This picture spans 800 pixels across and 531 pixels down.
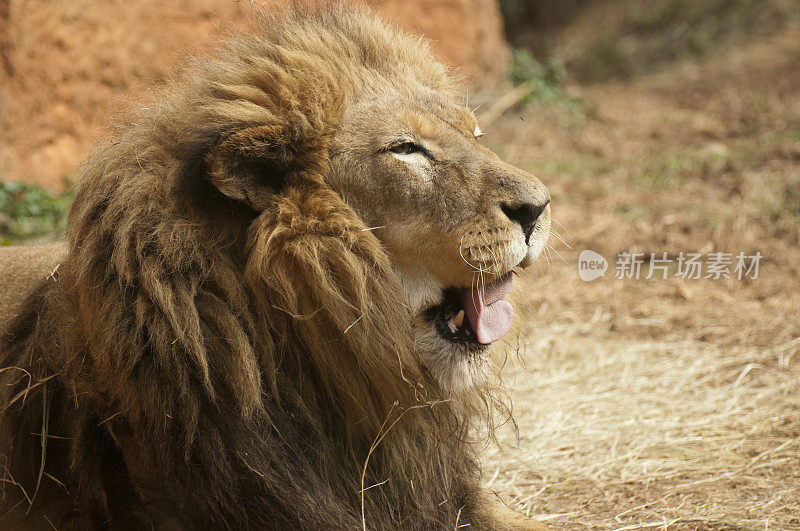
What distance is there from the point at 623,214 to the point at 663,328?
172 cm

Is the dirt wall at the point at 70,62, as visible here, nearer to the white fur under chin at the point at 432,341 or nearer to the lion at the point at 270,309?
the lion at the point at 270,309

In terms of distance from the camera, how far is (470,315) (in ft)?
8.39

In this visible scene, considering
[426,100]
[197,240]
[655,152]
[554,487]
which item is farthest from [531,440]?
[655,152]

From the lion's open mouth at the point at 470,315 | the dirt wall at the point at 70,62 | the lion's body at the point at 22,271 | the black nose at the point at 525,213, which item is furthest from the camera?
the dirt wall at the point at 70,62

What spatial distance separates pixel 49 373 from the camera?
8.24 feet

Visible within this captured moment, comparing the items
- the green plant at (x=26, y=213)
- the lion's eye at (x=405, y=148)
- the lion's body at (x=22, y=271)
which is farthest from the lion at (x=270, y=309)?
the green plant at (x=26, y=213)

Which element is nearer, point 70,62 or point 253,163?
point 253,163

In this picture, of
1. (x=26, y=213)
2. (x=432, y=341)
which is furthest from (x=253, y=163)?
(x=26, y=213)

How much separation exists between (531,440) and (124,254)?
7.58 feet

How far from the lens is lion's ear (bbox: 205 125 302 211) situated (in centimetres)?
228

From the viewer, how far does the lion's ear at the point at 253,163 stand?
2.28 meters

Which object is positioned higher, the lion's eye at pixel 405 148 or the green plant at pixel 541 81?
the green plant at pixel 541 81

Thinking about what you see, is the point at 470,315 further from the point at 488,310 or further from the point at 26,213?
the point at 26,213

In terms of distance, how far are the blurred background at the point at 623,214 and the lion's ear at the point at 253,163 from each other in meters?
0.72
